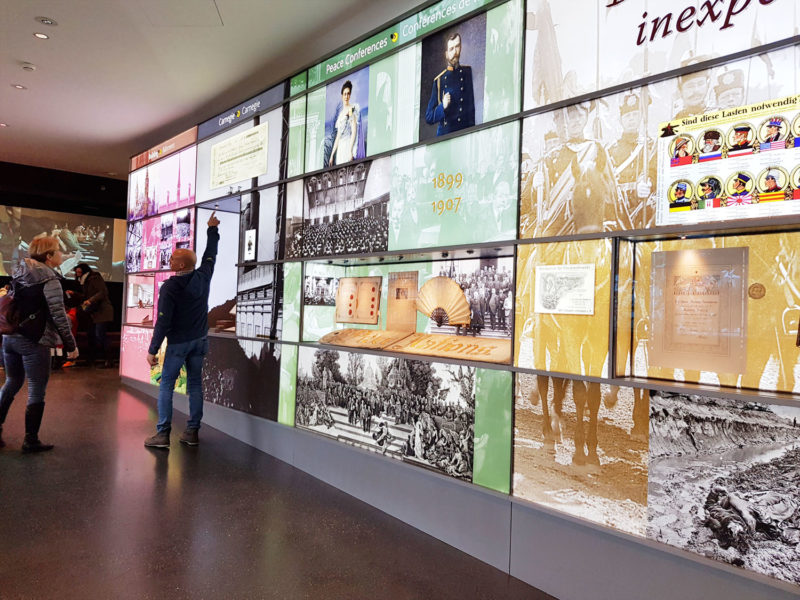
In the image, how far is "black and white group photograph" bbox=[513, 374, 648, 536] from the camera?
2.12 m

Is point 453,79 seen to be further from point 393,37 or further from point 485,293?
point 485,293

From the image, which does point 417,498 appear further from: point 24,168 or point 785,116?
point 24,168

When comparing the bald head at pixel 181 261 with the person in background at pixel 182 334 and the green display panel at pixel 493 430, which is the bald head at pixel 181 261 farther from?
the green display panel at pixel 493 430

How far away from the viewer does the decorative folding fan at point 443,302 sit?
3.07 m

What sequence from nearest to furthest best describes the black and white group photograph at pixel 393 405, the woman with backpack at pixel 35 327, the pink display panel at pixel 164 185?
the black and white group photograph at pixel 393 405 → the woman with backpack at pixel 35 327 → the pink display panel at pixel 164 185

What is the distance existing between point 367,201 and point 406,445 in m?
1.50

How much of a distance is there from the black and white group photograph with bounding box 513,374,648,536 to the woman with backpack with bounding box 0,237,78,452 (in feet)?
10.7

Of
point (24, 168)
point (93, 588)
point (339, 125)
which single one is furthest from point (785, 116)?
point (24, 168)

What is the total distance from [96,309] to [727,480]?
371 inches

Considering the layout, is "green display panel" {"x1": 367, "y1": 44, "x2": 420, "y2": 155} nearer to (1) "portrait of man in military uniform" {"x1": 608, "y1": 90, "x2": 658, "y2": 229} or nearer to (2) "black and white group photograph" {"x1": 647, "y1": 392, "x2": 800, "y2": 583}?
(1) "portrait of man in military uniform" {"x1": 608, "y1": 90, "x2": 658, "y2": 229}

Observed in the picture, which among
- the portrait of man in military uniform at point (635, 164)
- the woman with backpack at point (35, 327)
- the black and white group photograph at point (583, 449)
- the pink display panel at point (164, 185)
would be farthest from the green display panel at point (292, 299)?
the portrait of man in military uniform at point (635, 164)

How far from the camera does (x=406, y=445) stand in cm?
306

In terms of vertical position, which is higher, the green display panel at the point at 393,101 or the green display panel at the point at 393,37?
the green display panel at the point at 393,37

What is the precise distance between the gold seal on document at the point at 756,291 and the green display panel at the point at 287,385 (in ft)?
9.45
